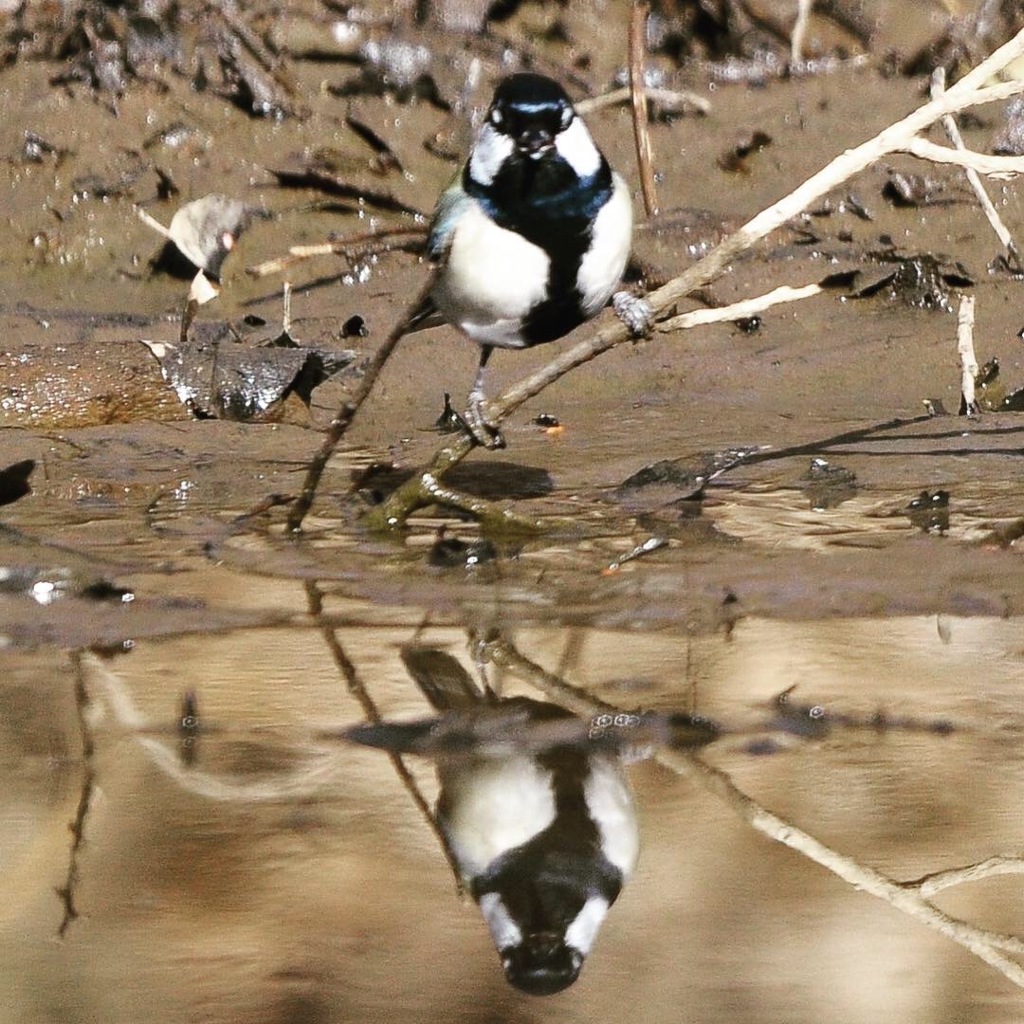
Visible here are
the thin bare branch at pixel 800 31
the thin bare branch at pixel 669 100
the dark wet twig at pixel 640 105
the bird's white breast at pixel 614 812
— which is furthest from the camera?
the thin bare branch at pixel 800 31

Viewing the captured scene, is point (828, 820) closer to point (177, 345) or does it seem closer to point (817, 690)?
point (817, 690)

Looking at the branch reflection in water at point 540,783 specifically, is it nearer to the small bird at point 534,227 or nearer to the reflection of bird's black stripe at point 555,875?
the reflection of bird's black stripe at point 555,875

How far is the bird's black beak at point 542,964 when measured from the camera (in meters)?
1.99

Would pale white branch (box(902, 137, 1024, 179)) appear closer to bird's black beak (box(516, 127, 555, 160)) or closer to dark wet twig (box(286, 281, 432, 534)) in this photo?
bird's black beak (box(516, 127, 555, 160))

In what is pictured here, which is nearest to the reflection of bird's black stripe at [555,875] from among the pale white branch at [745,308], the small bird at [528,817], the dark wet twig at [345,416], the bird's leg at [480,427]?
the small bird at [528,817]

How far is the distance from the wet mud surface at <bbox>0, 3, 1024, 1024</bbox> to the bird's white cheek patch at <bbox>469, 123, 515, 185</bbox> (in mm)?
757

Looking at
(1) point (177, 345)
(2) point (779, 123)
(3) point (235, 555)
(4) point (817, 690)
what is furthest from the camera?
(2) point (779, 123)

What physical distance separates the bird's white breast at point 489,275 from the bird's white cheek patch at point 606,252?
0.09 metres

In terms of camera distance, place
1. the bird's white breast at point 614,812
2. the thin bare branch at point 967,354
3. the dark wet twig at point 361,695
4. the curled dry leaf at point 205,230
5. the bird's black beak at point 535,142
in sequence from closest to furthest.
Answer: the bird's white breast at point 614,812, the dark wet twig at point 361,695, the bird's black beak at point 535,142, the thin bare branch at point 967,354, the curled dry leaf at point 205,230

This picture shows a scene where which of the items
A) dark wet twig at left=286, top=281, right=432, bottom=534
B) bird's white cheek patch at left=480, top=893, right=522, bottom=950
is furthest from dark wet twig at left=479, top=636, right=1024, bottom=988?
dark wet twig at left=286, top=281, right=432, bottom=534

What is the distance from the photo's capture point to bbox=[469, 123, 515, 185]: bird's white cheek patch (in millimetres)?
4004

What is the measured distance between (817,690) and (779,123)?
3.90 meters

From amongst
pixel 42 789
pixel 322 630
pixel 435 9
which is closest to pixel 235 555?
pixel 322 630

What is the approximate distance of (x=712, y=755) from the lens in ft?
8.72
